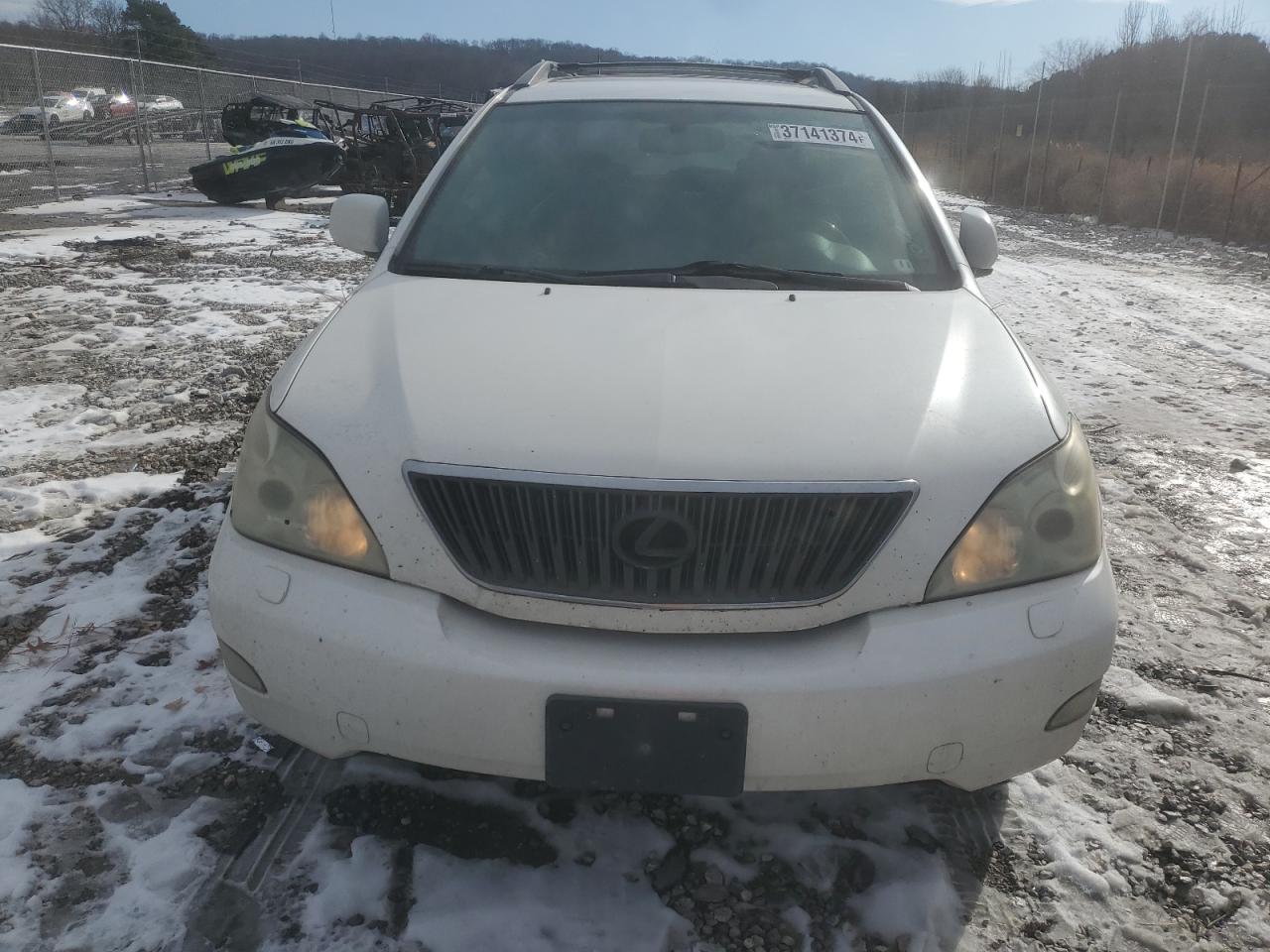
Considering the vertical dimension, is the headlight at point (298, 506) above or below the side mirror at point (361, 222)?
below

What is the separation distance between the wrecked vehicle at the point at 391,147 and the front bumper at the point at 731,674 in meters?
13.7

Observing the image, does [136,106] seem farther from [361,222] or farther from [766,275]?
[766,275]

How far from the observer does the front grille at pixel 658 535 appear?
5.38ft

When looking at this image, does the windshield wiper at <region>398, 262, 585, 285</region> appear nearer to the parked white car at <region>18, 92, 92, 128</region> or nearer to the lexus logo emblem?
the lexus logo emblem

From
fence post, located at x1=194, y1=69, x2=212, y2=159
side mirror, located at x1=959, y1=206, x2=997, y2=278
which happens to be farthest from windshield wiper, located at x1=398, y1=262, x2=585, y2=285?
fence post, located at x1=194, y1=69, x2=212, y2=159

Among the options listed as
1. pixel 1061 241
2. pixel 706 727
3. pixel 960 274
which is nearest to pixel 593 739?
pixel 706 727

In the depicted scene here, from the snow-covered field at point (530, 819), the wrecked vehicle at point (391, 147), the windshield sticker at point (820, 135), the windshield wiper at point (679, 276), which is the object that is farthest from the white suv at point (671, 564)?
the wrecked vehicle at point (391, 147)

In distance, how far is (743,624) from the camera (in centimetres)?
169

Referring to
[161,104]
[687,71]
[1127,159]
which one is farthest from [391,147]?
[1127,159]

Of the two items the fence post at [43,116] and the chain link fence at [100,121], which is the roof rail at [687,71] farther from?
the fence post at [43,116]

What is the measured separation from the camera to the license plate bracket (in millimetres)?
1623

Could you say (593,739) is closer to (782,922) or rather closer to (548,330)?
(782,922)

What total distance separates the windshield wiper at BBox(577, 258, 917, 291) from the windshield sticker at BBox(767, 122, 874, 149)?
716 millimetres

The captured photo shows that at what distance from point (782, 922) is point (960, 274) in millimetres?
1778
